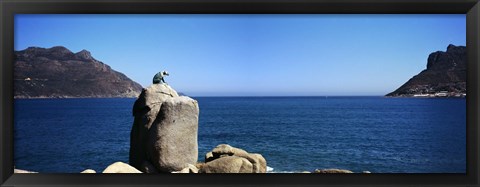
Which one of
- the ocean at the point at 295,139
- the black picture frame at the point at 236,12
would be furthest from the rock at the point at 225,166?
the ocean at the point at 295,139

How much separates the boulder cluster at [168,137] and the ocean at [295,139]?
9870mm

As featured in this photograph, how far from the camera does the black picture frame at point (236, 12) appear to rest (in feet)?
8.39

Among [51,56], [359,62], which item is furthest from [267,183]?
[51,56]

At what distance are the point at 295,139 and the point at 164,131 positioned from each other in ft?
67.2

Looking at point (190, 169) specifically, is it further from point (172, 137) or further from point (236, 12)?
point (236, 12)

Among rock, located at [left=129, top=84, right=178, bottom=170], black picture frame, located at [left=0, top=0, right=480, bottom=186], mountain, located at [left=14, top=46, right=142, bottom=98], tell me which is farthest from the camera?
mountain, located at [left=14, top=46, right=142, bottom=98]

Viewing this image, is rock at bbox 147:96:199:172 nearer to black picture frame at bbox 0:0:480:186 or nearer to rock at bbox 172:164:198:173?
rock at bbox 172:164:198:173

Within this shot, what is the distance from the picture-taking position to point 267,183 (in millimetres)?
2621

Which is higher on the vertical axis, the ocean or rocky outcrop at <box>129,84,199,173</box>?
rocky outcrop at <box>129,84,199,173</box>

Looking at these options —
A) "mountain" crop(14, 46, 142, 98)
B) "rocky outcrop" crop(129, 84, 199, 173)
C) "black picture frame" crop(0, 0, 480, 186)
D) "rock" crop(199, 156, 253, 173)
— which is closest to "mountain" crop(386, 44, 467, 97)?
"mountain" crop(14, 46, 142, 98)

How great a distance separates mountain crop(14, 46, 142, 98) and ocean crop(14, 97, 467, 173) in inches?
247

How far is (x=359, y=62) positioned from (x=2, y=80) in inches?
1954

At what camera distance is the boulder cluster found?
18.0 ft

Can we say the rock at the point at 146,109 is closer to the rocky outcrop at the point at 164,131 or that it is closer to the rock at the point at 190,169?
the rocky outcrop at the point at 164,131
